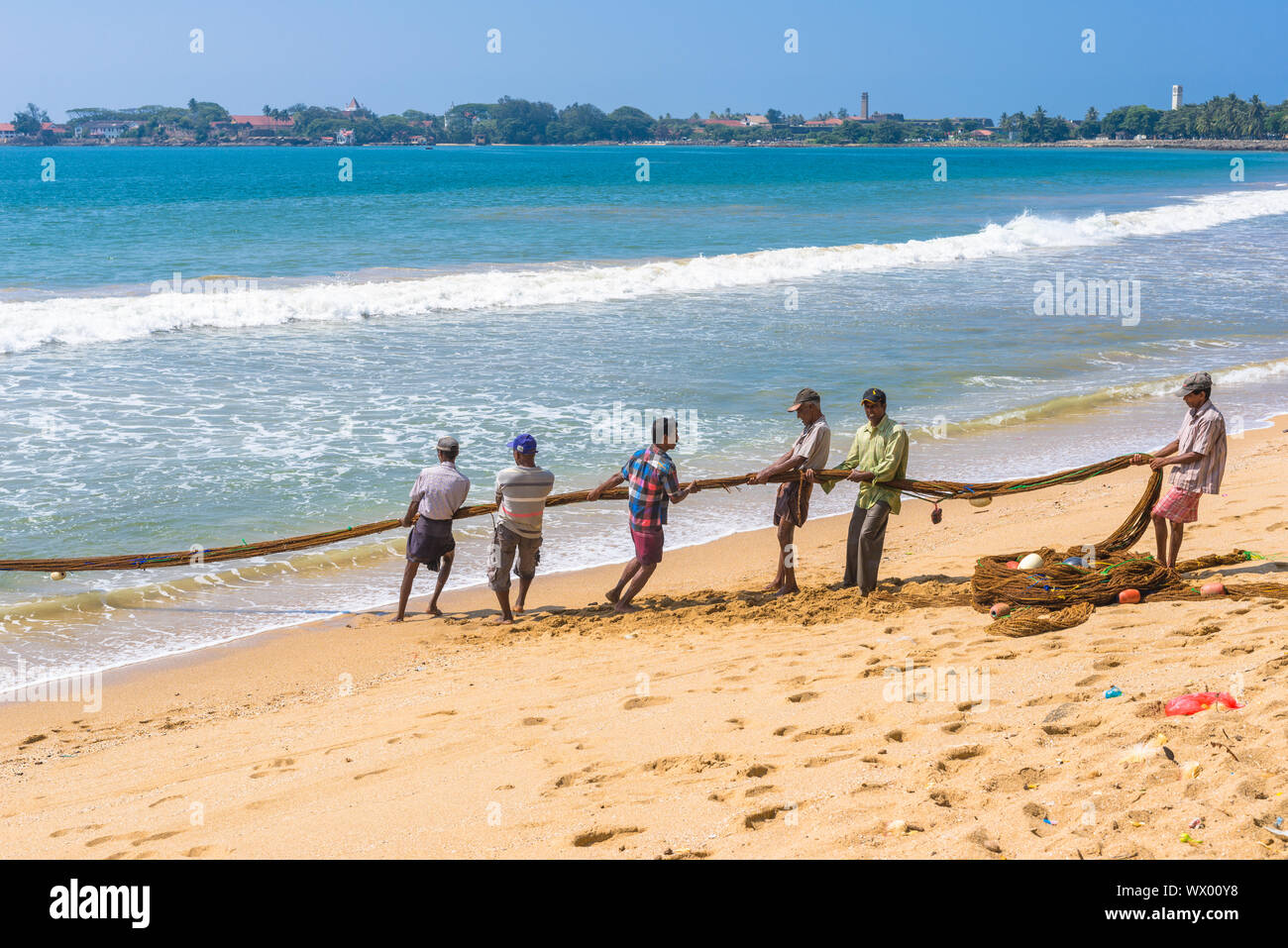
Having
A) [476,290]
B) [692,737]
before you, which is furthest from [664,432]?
[476,290]

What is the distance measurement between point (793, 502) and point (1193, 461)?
2765 mm

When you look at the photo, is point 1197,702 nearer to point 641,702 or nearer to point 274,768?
point 641,702

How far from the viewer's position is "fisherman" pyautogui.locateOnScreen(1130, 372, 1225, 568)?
7.34 m

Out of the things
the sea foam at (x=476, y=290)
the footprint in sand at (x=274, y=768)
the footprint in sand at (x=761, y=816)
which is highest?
the sea foam at (x=476, y=290)

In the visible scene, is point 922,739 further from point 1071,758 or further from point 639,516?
point 639,516

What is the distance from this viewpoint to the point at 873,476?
25.2ft

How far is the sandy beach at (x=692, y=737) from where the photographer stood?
4.24m

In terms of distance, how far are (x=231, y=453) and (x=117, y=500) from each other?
1776 millimetres

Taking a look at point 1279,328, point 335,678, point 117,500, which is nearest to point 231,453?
point 117,500

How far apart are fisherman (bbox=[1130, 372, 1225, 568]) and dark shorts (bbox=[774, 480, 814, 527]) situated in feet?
8.03

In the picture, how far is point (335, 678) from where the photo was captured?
23.8 feet

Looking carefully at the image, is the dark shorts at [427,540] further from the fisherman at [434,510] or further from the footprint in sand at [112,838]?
the footprint in sand at [112,838]

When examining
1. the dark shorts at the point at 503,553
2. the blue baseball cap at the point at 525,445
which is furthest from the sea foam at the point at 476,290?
the blue baseball cap at the point at 525,445

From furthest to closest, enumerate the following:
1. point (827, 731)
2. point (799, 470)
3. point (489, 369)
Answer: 1. point (489, 369)
2. point (799, 470)
3. point (827, 731)
